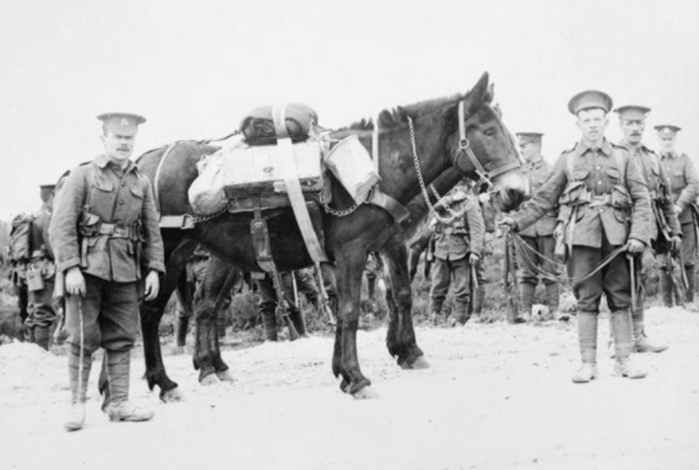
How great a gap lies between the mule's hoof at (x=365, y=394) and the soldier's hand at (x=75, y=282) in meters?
2.24

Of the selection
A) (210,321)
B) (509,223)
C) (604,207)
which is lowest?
(210,321)

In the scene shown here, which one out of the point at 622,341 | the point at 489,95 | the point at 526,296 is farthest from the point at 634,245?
the point at 526,296

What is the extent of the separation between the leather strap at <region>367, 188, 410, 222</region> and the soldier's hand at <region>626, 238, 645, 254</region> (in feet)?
6.04

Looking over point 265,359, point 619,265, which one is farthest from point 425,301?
point 619,265

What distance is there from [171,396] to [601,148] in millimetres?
4251

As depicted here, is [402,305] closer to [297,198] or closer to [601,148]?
[297,198]

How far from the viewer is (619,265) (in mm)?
6684

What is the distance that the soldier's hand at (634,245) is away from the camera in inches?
255

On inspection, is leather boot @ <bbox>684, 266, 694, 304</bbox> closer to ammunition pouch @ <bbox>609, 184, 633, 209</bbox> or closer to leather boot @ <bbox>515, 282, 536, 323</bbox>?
leather boot @ <bbox>515, 282, 536, 323</bbox>

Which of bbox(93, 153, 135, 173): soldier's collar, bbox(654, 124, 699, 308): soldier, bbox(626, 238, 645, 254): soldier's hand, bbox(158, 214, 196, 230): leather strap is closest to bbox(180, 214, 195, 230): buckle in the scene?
bbox(158, 214, 196, 230): leather strap

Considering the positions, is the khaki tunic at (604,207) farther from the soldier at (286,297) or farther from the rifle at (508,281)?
the soldier at (286,297)

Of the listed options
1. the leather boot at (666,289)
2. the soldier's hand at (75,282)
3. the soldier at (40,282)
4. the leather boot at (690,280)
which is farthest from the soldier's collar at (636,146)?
the soldier at (40,282)

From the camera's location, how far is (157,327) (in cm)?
746

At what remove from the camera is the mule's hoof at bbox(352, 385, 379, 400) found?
6320 millimetres
